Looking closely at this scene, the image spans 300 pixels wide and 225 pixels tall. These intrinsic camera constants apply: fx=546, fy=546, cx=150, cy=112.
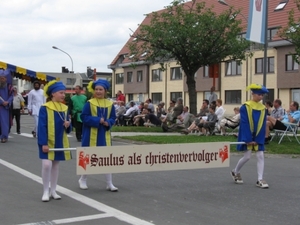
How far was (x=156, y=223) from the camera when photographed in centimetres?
631

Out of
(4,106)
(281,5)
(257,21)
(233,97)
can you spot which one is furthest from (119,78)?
(4,106)

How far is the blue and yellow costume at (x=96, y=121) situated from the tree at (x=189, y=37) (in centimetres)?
1652

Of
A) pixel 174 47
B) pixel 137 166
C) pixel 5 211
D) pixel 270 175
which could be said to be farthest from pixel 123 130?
pixel 5 211

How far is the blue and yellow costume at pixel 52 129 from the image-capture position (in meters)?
7.65

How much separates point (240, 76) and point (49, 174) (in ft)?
150

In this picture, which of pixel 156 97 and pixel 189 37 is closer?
pixel 189 37

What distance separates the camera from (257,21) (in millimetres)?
16953

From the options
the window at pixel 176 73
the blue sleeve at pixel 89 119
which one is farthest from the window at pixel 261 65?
the blue sleeve at pixel 89 119

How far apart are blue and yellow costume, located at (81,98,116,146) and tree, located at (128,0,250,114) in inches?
650

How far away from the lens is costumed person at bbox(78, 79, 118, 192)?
8.23m

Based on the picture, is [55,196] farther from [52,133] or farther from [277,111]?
[277,111]

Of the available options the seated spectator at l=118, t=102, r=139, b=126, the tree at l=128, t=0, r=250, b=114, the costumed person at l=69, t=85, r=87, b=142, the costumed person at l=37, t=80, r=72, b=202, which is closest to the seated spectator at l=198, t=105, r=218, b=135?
the costumed person at l=69, t=85, r=87, b=142

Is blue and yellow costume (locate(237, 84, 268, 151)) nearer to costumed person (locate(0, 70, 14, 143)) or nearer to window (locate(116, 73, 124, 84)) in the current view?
costumed person (locate(0, 70, 14, 143))

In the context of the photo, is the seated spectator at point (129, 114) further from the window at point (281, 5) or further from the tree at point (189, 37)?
the window at point (281, 5)
